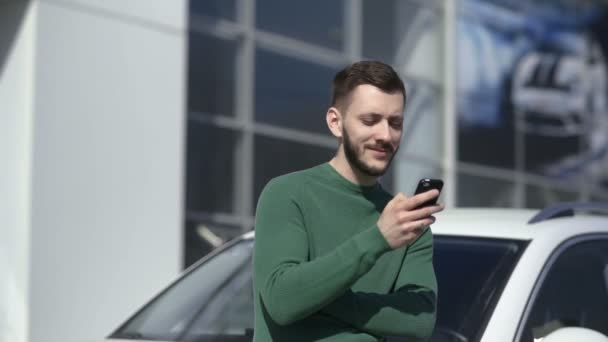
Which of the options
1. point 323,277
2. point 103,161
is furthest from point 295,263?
point 103,161

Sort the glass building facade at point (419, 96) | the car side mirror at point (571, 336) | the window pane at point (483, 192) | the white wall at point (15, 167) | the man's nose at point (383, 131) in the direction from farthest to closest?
the window pane at point (483, 192), the glass building facade at point (419, 96), the white wall at point (15, 167), the car side mirror at point (571, 336), the man's nose at point (383, 131)

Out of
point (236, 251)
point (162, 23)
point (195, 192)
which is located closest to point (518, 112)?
point (195, 192)

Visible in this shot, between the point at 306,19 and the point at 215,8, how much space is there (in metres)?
1.63

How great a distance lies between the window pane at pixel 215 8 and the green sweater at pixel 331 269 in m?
8.37

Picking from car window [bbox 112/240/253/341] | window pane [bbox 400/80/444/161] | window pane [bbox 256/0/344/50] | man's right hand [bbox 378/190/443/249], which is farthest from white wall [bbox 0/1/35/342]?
Result: window pane [bbox 400/80/444/161]

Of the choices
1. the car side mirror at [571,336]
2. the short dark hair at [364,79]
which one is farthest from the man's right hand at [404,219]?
the car side mirror at [571,336]

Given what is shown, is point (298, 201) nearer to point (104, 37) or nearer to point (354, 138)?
point (354, 138)

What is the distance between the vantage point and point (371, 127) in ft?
8.75

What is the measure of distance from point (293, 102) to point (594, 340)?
29.7 ft

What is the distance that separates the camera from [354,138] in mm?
2678

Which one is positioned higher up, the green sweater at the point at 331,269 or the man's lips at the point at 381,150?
the man's lips at the point at 381,150

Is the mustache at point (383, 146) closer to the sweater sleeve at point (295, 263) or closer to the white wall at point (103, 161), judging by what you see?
the sweater sleeve at point (295, 263)

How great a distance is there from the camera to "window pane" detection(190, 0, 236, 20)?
10977mm

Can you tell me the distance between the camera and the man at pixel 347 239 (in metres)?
2.51
